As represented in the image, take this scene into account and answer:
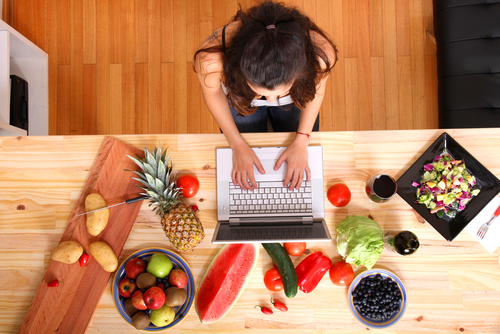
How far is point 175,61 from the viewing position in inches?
81.7

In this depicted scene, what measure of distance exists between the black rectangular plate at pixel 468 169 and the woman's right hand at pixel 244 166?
1.85 ft

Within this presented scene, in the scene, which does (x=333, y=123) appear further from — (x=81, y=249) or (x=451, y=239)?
(x=81, y=249)

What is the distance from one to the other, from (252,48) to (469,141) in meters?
0.95

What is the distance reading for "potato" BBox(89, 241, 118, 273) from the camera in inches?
42.1

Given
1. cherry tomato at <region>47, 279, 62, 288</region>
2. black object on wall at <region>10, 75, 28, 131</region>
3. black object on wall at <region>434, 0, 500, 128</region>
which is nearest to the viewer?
cherry tomato at <region>47, 279, 62, 288</region>

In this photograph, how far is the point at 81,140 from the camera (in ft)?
3.92

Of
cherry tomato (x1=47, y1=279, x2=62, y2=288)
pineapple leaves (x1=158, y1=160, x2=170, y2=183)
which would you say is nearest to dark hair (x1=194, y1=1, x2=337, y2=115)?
A: pineapple leaves (x1=158, y1=160, x2=170, y2=183)

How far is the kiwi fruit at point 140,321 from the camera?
1.06 m

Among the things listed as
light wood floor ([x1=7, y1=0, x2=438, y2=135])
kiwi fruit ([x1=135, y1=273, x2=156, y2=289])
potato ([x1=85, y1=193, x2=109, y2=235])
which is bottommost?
kiwi fruit ([x1=135, y1=273, x2=156, y2=289])

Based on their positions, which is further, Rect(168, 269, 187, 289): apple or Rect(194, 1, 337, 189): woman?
Rect(168, 269, 187, 289): apple

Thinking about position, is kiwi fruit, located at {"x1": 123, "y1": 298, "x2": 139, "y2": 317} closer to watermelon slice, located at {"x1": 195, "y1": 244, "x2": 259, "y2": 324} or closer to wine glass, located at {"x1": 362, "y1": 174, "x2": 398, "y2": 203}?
watermelon slice, located at {"x1": 195, "y1": 244, "x2": 259, "y2": 324}

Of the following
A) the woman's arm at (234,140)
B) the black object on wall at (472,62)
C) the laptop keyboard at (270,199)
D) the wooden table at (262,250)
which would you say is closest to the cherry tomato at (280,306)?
the wooden table at (262,250)

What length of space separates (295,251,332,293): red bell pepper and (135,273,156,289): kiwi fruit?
542 mm

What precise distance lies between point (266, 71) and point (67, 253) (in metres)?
0.91
